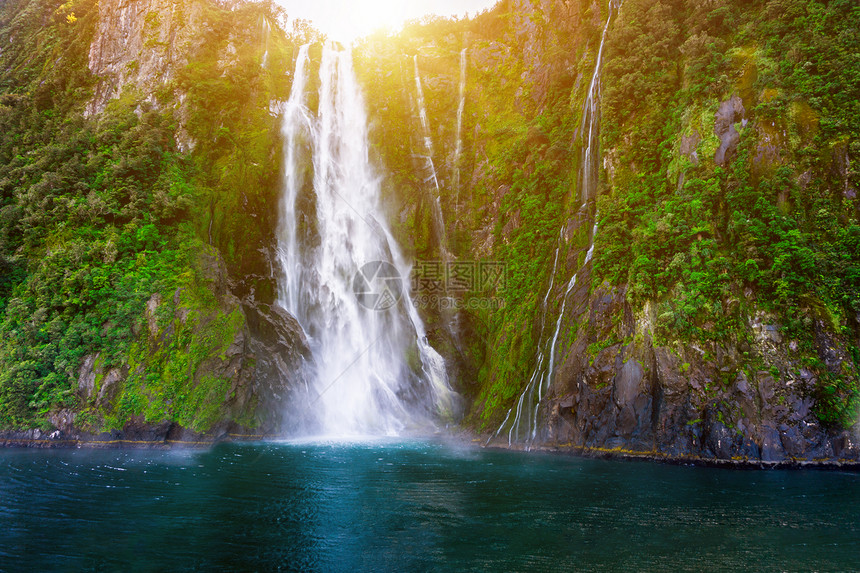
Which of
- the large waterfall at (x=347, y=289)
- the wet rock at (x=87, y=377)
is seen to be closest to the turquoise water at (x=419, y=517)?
the wet rock at (x=87, y=377)

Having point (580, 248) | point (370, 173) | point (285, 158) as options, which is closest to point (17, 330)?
point (285, 158)

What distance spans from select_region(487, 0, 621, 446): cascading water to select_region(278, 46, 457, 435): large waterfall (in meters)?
5.64

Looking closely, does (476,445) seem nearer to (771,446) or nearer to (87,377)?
(771,446)

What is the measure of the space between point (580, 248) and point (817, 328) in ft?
27.4

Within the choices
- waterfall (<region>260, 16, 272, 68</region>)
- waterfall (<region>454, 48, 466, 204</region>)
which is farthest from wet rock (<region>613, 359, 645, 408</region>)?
waterfall (<region>260, 16, 272, 68</region>)

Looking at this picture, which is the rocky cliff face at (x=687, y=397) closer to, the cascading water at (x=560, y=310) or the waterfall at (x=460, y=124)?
the cascading water at (x=560, y=310)

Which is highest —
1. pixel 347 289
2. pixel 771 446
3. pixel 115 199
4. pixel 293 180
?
pixel 293 180

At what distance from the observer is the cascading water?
19.1 meters

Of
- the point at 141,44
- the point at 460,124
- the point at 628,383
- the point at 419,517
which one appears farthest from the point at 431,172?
the point at 419,517

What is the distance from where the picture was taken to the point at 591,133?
22.6 m

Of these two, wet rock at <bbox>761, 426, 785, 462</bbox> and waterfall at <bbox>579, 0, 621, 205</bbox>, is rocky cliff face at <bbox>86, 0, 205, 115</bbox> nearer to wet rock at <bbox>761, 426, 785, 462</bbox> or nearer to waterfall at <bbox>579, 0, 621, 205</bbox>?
waterfall at <bbox>579, 0, 621, 205</bbox>

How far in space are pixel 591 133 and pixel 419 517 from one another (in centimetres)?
1878

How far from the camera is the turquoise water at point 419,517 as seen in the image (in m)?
7.04

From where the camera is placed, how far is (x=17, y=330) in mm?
19984
